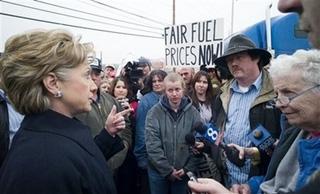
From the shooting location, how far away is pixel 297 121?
6.95 feet

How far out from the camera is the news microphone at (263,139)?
2801mm

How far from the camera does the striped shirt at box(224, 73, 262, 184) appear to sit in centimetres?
315

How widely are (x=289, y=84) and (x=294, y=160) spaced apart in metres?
0.44

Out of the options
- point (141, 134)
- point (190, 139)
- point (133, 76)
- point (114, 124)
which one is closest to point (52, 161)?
point (114, 124)

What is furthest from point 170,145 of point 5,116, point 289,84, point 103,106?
point 289,84

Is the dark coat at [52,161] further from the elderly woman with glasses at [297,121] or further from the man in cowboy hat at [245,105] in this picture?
the man in cowboy hat at [245,105]

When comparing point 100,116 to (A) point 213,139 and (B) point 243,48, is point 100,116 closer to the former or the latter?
(A) point 213,139

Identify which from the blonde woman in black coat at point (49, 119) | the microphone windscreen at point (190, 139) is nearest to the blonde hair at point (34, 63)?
the blonde woman in black coat at point (49, 119)

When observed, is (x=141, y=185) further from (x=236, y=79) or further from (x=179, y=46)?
(x=236, y=79)

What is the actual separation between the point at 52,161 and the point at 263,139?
5.59ft

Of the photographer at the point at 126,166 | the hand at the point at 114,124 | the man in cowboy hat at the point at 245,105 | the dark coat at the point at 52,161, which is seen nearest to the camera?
the dark coat at the point at 52,161

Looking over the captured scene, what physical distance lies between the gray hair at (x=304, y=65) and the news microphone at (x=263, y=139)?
0.63 metres

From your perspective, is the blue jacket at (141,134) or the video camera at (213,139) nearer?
the video camera at (213,139)

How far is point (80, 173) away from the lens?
1608 millimetres
